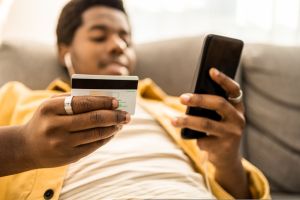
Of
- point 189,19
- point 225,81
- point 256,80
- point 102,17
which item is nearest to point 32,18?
point 102,17

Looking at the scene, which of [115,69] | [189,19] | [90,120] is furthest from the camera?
[189,19]

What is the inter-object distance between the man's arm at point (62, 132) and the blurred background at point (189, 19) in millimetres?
1029

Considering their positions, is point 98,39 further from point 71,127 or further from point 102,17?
point 71,127

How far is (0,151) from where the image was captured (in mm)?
645

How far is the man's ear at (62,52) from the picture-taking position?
126 centimetres

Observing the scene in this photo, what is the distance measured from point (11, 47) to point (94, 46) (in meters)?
0.31

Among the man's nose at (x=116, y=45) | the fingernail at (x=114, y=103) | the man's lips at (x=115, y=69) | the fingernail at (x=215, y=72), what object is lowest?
the man's lips at (x=115, y=69)

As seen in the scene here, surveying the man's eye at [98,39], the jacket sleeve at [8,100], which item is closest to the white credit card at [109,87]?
the jacket sleeve at [8,100]

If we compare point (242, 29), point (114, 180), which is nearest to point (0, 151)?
point (114, 180)

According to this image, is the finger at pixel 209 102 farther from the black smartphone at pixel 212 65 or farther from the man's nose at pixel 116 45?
the man's nose at pixel 116 45

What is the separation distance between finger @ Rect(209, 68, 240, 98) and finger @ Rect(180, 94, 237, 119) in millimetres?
36

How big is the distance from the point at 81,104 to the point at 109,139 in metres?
0.10

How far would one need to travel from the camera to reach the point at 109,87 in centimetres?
64

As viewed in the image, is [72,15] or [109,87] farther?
[72,15]
